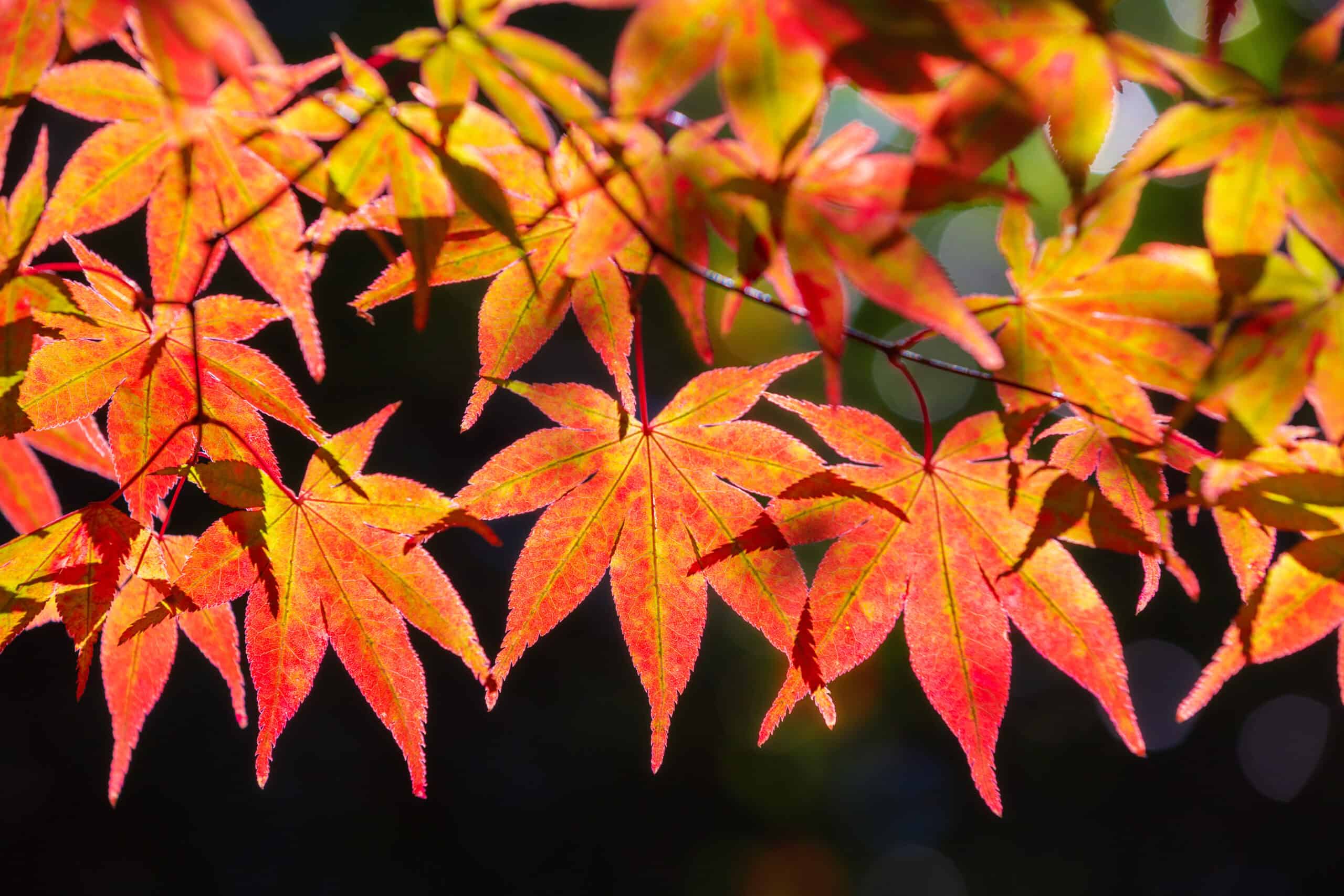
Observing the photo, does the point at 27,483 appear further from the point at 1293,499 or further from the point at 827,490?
the point at 1293,499

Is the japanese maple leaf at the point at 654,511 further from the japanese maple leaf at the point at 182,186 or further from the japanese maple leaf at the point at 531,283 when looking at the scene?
the japanese maple leaf at the point at 182,186

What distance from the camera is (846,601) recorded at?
2.42 ft

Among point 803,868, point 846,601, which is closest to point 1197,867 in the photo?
point 803,868

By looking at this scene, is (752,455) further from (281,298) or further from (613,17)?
(613,17)

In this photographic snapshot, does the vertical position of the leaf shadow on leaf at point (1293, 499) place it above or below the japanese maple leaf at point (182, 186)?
below

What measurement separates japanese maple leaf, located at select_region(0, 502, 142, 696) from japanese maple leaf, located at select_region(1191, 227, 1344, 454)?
0.84m

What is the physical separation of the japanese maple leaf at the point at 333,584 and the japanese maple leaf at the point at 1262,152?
0.59m

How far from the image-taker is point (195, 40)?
397 mm

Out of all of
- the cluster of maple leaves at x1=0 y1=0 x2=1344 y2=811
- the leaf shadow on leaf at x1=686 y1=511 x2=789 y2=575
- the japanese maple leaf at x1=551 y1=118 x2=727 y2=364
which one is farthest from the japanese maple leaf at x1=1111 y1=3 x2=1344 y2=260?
the leaf shadow on leaf at x1=686 y1=511 x2=789 y2=575

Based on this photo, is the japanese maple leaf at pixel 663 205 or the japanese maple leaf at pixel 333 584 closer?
the japanese maple leaf at pixel 663 205

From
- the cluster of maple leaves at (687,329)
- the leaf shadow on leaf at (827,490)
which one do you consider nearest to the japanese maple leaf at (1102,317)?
the cluster of maple leaves at (687,329)

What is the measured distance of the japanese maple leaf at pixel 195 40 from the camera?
1.28ft

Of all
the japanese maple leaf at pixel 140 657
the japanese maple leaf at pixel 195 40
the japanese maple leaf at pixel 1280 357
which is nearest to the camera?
the japanese maple leaf at pixel 195 40


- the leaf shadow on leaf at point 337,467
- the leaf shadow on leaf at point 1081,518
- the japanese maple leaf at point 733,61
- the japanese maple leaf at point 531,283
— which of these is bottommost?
the leaf shadow on leaf at point 337,467
